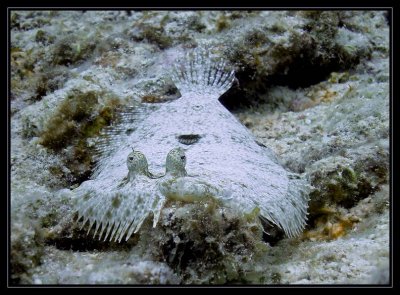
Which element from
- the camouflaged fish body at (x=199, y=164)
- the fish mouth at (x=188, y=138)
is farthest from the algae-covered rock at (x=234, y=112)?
the fish mouth at (x=188, y=138)

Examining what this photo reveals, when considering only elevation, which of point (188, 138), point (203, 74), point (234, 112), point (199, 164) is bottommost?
point (199, 164)

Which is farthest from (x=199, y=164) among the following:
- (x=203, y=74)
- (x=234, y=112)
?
(x=234, y=112)

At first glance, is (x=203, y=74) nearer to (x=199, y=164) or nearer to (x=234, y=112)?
(x=234, y=112)

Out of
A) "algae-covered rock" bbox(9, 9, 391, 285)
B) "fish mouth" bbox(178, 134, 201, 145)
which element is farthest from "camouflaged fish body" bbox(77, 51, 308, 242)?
"algae-covered rock" bbox(9, 9, 391, 285)

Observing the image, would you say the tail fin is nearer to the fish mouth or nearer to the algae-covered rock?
the algae-covered rock

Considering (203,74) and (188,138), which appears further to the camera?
(203,74)

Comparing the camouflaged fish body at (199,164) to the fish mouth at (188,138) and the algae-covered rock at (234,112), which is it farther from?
the algae-covered rock at (234,112)

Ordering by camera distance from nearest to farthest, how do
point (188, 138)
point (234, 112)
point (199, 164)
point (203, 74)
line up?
point (199, 164) → point (188, 138) → point (203, 74) → point (234, 112)
